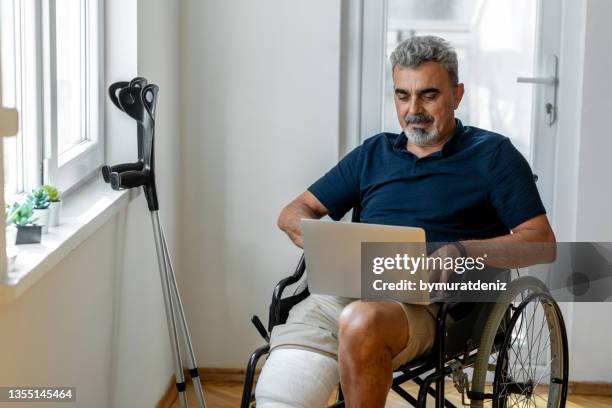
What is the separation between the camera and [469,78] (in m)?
3.48

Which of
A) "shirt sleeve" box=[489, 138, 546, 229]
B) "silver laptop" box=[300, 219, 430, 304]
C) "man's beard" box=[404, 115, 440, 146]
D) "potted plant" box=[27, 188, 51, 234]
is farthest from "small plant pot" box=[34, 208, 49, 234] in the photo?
"shirt sleeve" box=[489, 138, 546, 229]

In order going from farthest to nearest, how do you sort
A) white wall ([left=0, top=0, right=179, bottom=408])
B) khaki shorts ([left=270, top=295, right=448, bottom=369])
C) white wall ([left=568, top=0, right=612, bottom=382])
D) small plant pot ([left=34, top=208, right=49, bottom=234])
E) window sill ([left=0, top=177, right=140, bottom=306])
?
white wall ([left=568, top=0, right=612, bottom=382]) → khaki shorts ([left=270, top=295, right=448, bottom=369]) → small plant pot ([left=34, top=208, right=49, bottom=234]) → white wall ([left=0, top=0, right=179, bottom=408]) → window sill ([left=0, top=177, right=140, bottom=306])

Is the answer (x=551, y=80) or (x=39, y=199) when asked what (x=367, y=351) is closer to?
(x=39, y=199)

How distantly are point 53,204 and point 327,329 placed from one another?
2.49ft

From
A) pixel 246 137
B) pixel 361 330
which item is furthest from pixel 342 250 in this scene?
pixel 246 137

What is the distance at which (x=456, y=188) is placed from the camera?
2.75m

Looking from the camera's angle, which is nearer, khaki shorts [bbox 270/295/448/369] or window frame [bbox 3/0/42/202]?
window frame [bbox 3/0/42/202]

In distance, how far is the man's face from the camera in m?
2.79

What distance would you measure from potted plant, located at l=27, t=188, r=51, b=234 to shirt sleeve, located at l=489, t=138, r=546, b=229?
117 centimetres

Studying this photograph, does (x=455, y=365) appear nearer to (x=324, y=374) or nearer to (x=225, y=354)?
(x=324, y=374)

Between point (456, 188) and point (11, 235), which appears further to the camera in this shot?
point (456, 188)

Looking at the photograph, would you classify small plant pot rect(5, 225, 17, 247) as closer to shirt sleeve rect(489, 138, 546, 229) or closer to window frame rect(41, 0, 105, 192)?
window frame rect(41, 0, 105, 192)

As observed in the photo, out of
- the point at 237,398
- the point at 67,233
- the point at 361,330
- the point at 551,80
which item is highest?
the point at 551,80

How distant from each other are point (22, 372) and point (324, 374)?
74cm
